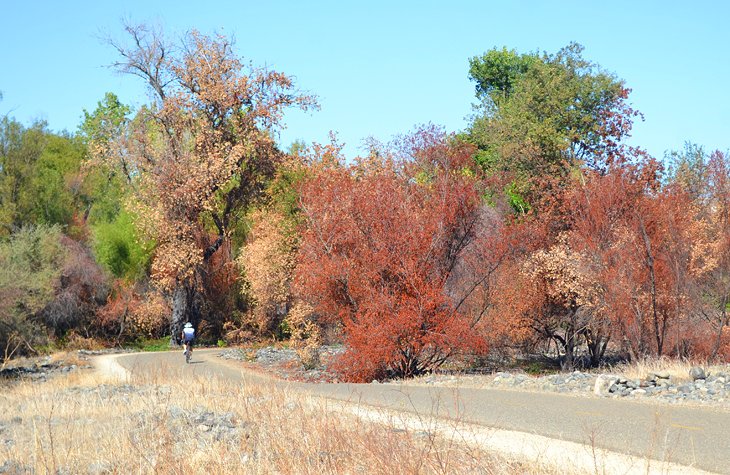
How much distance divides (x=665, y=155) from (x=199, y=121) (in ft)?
102

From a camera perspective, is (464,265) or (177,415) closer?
(177,415)

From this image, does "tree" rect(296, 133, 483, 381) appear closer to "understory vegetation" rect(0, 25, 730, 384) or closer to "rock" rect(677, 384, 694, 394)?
"understory vegetation" rect(0, 25, 730, 384)

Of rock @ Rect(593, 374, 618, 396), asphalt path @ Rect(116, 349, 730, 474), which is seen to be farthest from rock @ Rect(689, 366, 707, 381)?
asphalt path @ Rect(116, 349, 730, 474)

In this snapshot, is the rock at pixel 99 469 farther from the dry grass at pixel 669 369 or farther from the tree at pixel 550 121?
the tree at pixel 550 121

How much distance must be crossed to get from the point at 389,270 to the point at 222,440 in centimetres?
1293

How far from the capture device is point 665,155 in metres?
51.3

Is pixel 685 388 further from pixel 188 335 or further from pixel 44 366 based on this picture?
pixel 44 366

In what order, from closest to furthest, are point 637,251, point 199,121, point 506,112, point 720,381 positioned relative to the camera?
point 720,381, point 637,251, point 199,121, point 506,112

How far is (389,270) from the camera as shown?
23281mm

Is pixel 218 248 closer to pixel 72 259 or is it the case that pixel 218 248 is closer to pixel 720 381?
pixel 72 259

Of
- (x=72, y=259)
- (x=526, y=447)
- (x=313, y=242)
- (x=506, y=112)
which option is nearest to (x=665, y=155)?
(x=506, y=112)

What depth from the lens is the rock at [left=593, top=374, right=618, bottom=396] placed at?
52.9 feet

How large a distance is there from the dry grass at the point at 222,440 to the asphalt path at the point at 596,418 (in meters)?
0.68

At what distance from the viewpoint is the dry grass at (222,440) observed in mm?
8734
